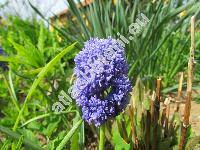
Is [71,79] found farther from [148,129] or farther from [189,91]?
[189,91]

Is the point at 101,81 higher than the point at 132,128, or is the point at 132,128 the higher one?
the point at 101,81

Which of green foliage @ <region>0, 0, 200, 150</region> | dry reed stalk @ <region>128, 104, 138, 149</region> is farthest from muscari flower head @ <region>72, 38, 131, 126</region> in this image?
dry reed stalk @ <region>128, 104, 138, 149</region>

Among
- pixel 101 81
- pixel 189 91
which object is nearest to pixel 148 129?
pixel 189 91

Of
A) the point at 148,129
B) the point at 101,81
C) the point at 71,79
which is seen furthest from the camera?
the point at 71,79

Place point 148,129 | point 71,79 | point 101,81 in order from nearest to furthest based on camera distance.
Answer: point 101,81 < point 148,129 < point 71,79

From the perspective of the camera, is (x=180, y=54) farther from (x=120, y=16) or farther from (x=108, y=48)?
(x=108, y=48)

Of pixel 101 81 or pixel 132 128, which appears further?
pixel 132 128

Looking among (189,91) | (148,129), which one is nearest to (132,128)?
(148,129)

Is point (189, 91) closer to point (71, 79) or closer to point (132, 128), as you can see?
point (132, 128)

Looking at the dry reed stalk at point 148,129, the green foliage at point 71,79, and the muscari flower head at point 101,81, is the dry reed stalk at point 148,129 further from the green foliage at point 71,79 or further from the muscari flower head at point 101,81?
the muscari flower head at point 101,81
